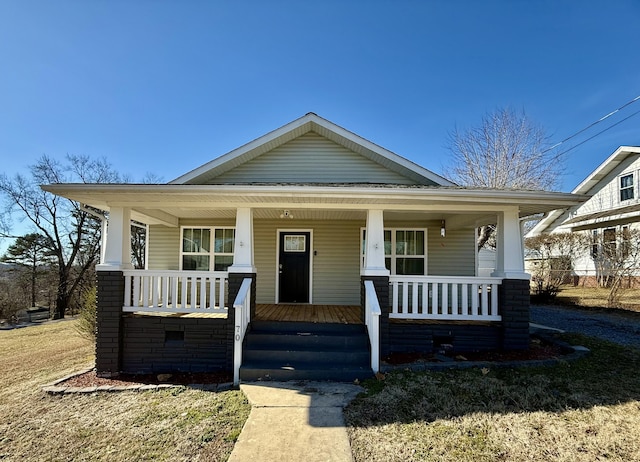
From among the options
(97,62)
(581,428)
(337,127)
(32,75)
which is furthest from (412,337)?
(32,75)

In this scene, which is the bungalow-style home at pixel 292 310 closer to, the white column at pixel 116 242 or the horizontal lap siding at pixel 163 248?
the white column at pixel 116 242

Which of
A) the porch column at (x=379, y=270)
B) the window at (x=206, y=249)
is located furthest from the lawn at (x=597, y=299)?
the window at (x=206, y=249)

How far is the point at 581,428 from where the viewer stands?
3.44 m

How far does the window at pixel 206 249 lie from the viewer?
8852 millimetres

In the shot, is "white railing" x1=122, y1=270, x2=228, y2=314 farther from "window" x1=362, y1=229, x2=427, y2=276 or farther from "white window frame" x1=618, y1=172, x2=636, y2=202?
"white window frame" x1=618, y1=172, x2=636, y2=202

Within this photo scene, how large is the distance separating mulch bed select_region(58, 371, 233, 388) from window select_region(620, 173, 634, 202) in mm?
20510

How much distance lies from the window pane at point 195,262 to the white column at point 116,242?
9.37ft

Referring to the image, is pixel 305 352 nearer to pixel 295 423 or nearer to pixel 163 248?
pixel 295 423

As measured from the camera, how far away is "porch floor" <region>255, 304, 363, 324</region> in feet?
21.3

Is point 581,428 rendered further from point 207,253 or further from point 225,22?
point 225,22

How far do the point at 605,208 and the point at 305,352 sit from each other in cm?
1944

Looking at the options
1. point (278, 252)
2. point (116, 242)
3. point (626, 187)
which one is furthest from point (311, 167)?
point (626, 187)

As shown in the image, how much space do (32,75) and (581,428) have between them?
15815 mm

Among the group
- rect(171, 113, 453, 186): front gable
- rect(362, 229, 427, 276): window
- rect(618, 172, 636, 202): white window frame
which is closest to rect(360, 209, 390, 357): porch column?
rect(171, 113, 453, 186): front gable
